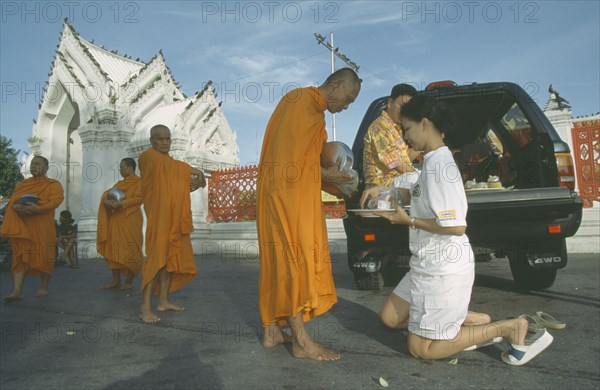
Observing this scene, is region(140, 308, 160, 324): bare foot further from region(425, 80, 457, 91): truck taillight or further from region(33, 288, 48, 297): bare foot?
region(425, 80, 457, 91): truck taillight

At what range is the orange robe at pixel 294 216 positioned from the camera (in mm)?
2779

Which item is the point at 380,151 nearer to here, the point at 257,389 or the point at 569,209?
the point at 569,209

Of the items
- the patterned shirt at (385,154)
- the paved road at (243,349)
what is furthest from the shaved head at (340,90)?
the paved road at (243,349)

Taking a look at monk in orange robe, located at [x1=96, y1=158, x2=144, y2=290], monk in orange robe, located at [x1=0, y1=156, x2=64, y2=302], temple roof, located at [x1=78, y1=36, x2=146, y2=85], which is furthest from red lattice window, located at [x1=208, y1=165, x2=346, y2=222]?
monk in orange robe, located at [x1=0, y1=156, x2=64, y2=302]

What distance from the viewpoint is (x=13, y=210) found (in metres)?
5.59

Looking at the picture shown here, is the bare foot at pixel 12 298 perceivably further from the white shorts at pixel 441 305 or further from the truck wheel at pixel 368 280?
the white shorts at pixel 441 305

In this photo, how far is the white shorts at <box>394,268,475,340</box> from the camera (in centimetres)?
247

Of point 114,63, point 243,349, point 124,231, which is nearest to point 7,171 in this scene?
point 114,63

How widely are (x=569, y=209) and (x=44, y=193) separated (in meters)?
5.64

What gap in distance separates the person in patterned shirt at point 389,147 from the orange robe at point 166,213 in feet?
5.75

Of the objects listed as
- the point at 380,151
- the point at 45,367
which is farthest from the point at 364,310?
the point at 45,367

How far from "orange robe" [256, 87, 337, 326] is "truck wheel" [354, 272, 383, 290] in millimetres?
1922

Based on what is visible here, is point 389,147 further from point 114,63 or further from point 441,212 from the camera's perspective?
point 114,63

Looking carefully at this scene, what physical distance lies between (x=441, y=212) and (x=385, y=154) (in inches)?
55.6
